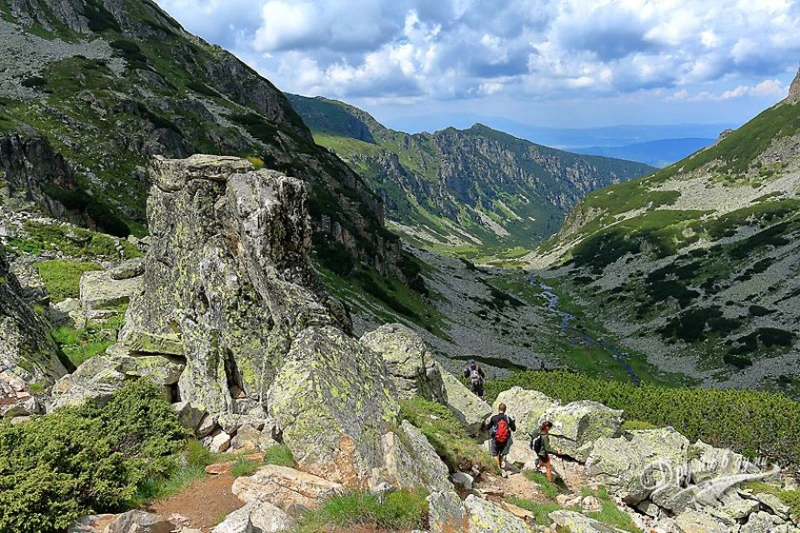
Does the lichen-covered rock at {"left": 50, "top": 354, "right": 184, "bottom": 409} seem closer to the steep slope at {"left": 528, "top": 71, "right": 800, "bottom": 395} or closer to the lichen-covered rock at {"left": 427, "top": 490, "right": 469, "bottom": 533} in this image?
the lichen-covered rock at {"left": 427, "top": 490, "right": 469, "bottom": 533}

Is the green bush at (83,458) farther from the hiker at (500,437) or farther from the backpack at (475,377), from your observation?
the backpack at (475,377)

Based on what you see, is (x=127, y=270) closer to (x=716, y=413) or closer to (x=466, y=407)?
(x=466, y=407)

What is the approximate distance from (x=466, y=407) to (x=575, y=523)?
11.4 metres

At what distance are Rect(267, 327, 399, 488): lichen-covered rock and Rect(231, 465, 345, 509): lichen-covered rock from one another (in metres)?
0.49

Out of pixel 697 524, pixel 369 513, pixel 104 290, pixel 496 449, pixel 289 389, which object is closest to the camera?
pixel 369 513

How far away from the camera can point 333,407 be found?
12633mm

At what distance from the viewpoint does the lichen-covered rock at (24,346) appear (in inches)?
586

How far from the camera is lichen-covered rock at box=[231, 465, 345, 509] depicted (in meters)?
10.5

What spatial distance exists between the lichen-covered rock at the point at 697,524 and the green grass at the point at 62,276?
1303 inches

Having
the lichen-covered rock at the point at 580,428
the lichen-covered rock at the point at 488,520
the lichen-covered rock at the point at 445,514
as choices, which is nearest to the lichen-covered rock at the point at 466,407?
the lichen-covered rock at the point at 580,428

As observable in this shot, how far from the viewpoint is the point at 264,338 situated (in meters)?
15.8

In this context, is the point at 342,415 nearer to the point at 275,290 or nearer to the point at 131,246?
the point at 275,290

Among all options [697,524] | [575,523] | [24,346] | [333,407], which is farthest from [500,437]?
[24,346]

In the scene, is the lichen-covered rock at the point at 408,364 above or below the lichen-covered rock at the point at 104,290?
below
